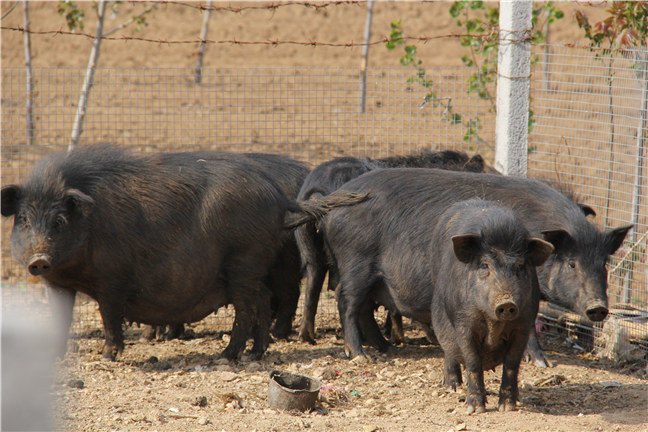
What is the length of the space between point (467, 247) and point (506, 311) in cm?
44

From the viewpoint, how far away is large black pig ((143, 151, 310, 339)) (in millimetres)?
6477

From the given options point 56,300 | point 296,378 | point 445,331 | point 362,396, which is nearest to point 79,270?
point 56,300

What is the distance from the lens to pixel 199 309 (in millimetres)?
5973

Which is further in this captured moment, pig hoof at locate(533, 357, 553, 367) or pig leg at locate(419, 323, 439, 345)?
pig leg at locate(419, 323, 439, 345)

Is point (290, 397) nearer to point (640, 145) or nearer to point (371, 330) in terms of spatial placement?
point (371, 330)

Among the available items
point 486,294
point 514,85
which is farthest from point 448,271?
point 514,85

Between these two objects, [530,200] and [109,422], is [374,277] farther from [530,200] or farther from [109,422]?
[109,422]

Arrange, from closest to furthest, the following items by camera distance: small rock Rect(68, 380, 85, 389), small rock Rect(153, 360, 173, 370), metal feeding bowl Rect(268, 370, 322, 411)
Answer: metal feeding bowl Rect(268, 370, 322, 411) → small rock Rect(68, 380, 85, 389) → small rock Rect(153, 360, 173, 370)

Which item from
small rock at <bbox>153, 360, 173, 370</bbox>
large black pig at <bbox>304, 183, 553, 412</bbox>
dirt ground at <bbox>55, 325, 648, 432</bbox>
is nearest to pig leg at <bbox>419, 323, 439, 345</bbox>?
dirt ground at <bbox>55, 325, 648, 432</bbox>

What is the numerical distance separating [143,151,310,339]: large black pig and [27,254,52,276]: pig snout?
1.44 m

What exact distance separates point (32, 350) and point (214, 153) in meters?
4.76

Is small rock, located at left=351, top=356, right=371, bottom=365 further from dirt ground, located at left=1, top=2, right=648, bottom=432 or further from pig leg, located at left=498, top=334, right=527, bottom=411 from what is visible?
pig leg, located at left=498, top=334, right=527, bottom=411

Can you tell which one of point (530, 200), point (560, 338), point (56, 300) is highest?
point (530, 200)

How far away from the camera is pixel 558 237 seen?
18.0 feet
